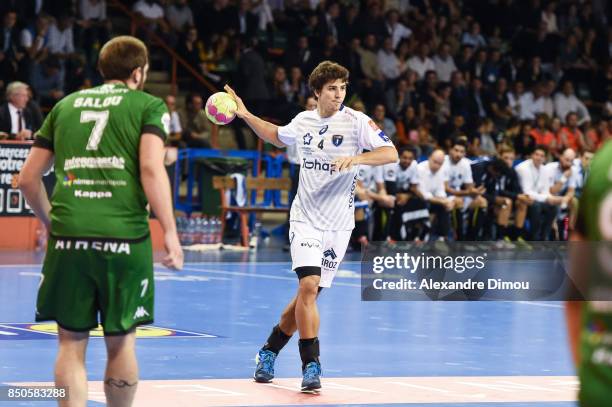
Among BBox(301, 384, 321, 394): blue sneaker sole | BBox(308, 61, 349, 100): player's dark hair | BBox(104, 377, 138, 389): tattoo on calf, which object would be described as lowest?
BBox(301, 384, 321, 394): blue sneaker sole

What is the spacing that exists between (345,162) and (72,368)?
130 inches

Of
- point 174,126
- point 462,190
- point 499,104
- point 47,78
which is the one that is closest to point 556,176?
point 462,190

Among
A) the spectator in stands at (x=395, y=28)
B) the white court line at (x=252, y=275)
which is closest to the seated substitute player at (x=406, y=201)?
the white court line at (x=252, y=275)

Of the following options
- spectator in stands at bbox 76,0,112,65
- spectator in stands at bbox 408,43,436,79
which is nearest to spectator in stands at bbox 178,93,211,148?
spectator in stands at bbox 76,0,112,65

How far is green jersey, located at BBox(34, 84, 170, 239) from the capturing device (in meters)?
6.13

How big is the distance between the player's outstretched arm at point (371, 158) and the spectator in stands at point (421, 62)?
65.0 ft

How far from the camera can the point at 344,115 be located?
949 centimetres

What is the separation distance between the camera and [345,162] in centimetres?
893

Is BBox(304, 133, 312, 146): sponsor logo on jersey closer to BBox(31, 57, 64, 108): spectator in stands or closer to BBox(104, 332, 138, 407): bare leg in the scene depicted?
BBox(104, 332, 138, 407): bare leg

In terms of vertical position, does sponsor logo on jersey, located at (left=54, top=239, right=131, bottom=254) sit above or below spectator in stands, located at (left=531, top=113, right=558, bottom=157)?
below

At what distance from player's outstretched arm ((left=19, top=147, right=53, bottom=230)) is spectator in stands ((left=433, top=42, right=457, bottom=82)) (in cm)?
2396

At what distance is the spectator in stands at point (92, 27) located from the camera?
80.8 feet

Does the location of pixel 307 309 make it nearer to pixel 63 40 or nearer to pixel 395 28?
pixel 63 40

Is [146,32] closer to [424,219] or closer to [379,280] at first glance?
[424,219]
